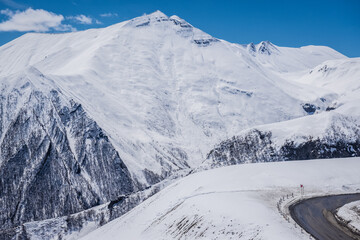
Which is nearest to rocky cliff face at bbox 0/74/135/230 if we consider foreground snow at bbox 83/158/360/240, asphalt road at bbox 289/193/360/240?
foreground snow at bbox 83/158/360/240

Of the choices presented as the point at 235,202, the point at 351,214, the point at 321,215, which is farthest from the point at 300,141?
the point at 351,214

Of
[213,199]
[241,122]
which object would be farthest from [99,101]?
[213,199]

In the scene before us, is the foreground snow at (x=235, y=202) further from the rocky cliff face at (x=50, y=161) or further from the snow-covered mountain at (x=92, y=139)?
the rocky cliff face at (x=50, y=161)

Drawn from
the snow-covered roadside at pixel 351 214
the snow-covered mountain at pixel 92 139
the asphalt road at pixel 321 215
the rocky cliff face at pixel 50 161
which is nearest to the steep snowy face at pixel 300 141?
the snow-covered mountain at pixel 92 139

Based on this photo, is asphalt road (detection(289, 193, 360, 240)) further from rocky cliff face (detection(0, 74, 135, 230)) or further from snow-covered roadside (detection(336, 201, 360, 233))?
rocky cliff face (detection(0, 74, 135, 230))

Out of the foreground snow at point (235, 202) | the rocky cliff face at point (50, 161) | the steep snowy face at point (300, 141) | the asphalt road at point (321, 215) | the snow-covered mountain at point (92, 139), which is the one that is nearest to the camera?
the asphalt road at point (321, 215)

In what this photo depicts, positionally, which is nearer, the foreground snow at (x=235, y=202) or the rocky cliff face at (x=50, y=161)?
the foreground snow at (x=235, y=202)

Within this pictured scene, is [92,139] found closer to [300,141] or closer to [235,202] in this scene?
[300,141]
